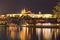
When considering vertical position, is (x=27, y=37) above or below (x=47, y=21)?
below

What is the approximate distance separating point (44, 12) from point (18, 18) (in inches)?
27.0

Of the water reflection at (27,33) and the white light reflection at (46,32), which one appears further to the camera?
the white light reflection at (46,32)

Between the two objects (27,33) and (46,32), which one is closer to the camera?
(27,33)

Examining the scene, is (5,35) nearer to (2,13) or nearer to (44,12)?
(2,13)

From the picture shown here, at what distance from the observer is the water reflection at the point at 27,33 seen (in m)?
5.03

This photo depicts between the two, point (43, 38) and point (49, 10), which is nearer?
point (43, 38)

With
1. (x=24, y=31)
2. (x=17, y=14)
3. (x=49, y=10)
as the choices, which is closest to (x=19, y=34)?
(x=24, y=31)

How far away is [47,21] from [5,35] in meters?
0.95

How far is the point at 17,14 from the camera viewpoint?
17.7 feet

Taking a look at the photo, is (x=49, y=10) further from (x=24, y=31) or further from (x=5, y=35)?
(x=5, y=35)

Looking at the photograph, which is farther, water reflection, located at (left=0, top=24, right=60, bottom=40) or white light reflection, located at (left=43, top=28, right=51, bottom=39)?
white light reflection, located at (left=43, top=28, right=51, bottom=39)

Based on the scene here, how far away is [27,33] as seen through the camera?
212 inches

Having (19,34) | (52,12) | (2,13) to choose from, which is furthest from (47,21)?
(2,13)

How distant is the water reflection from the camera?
5029 mm
